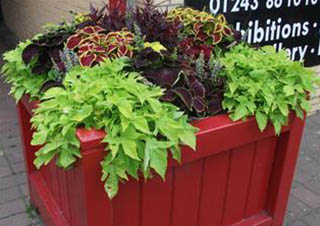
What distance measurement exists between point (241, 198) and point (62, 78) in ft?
3.68

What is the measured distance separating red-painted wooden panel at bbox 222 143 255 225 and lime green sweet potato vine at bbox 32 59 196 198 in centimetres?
45

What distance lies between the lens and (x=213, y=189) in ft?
7.13

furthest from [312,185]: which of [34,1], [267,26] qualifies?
[34,1]

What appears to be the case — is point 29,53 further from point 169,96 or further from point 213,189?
point 213,189

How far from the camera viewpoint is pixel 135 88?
182cm

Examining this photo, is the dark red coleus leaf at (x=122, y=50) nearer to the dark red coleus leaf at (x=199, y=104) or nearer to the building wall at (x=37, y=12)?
the dark red coleus leaf at (x=199, y=104)

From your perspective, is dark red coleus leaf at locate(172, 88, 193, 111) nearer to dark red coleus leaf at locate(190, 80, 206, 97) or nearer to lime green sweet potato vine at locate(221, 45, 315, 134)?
dark red coleus leaf at locate(190, 80, 206, 97)

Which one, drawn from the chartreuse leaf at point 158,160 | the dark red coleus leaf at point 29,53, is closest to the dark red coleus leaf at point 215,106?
the chartreuse leaf at point 158,160

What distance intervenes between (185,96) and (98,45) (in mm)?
553

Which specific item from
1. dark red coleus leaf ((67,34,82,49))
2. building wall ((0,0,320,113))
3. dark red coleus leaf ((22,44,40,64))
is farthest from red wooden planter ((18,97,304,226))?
building wall ((0,0,320,113))

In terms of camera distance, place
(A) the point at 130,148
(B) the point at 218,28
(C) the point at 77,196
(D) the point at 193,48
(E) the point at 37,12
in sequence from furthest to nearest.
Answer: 1. (E) the point at 37,12
2. (B) the point at 218,28
3. (D) the point at 193,48
4. (C) the point at 77,196
5. (A) the point at 130,148

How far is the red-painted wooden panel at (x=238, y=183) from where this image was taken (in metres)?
2.17

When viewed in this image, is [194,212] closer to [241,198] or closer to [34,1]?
[241,198]

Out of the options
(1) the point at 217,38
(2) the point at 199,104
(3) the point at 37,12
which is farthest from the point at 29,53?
(3) the point at 37,12
